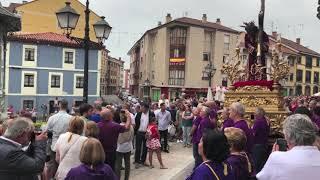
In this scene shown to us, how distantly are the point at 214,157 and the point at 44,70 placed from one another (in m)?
54.3

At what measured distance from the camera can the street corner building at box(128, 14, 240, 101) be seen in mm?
68312

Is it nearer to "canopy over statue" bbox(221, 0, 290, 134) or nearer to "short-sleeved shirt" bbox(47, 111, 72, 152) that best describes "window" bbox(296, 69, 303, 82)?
"canopy over statue" bbox(221, 0, 290, 134)

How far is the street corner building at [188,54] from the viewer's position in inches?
2689

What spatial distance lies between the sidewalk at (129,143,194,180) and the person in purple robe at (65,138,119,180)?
7.42 meters

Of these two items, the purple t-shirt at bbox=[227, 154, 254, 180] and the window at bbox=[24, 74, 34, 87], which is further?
the window at bbox=[24, 74, 34, 87]

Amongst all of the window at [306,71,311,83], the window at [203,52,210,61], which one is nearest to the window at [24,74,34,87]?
the window at [203,52,210,61]

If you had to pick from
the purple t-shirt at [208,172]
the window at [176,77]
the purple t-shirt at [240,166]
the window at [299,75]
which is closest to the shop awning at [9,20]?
the purple t-shirt at [240,166]

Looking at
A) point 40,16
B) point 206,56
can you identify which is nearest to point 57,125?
point 40,16

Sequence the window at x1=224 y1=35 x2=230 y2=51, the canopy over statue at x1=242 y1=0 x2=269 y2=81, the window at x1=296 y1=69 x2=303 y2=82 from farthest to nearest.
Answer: the window at x1=296 y1=69 x2=303 y2=82
the window at x1=224 y1=35 x2=230 y2=51
the canopy over statue at x1=242 y1=0 x2=269 y2=81

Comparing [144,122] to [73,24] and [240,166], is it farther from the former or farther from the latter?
[240,166]

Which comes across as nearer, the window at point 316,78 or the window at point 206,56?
the window at point 206,56

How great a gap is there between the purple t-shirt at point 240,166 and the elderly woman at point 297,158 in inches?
29.7

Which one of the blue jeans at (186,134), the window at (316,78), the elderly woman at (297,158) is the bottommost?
the blue jeans at (186,134)

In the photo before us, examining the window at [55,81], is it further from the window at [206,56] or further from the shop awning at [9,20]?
the shop awning at [9,20]
